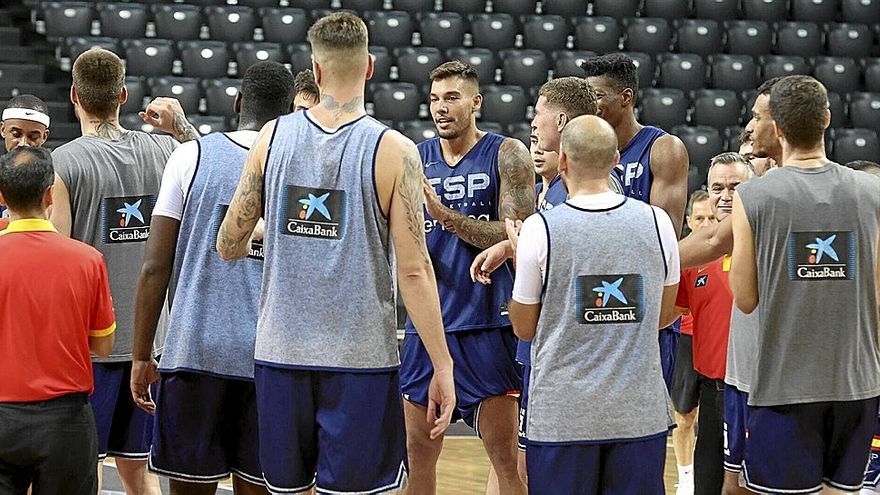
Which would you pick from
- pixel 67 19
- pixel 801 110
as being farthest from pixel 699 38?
pixel 801 110

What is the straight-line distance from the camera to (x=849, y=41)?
44.8 feet

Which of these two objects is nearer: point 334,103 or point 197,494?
point 334,103

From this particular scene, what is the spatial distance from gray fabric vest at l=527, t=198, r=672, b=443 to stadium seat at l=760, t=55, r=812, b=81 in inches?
388

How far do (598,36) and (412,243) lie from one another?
32.8ft

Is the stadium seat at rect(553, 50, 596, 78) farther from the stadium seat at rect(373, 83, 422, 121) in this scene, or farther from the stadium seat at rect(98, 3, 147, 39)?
the stadium seat at rect(98, 3, 147, 39)

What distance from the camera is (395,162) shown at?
357 centimetres

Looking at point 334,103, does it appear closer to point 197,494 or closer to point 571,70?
point 197,494

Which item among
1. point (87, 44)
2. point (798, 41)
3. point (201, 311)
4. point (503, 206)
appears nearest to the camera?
point (201, 311)

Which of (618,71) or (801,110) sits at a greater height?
(618,71)

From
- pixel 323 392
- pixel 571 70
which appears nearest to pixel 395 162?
pixel 323 392

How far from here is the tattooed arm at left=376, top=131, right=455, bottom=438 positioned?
3.57m

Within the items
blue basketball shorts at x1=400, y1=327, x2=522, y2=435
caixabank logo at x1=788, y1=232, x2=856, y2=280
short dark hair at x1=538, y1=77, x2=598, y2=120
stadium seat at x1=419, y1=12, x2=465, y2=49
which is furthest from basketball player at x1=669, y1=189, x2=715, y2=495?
stadium seat at x1=419, y1=12, x2=465, y2=49

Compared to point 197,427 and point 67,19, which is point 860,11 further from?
point 197,427

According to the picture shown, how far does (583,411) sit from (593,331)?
10.0 inches
